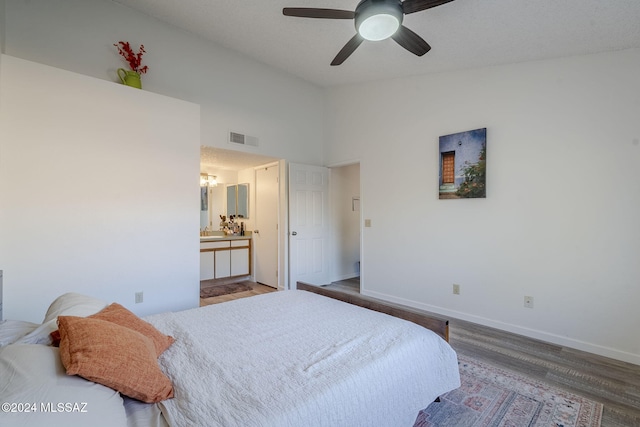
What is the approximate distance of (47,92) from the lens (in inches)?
91.4

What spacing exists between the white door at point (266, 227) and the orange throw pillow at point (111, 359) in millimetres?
3560

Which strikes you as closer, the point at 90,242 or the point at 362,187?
the point at 90,242

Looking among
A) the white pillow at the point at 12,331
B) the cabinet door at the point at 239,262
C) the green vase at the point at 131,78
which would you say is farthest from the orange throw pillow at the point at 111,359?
the cabinet door at the point at 239,262

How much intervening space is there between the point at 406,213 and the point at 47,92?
377 centimetres

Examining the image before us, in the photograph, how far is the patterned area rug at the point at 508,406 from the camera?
166 cm

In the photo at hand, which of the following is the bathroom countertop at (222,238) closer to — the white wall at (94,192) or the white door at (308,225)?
the white door at (308,225)

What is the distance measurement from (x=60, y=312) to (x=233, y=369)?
2.90ft

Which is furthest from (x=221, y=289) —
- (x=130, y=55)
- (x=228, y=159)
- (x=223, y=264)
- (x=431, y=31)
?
(x=431, y=31)

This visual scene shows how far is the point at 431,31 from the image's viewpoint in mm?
2607

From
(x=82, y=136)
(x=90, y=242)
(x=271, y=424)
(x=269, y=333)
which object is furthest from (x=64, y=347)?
(x=82, y=136)

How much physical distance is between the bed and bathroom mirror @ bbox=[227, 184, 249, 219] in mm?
3622

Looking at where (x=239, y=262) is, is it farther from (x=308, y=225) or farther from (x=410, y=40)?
(x=410, y=40)

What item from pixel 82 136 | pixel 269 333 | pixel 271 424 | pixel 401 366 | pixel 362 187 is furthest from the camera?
pixel 362 187

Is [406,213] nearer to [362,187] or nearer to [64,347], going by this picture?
[362,187]
